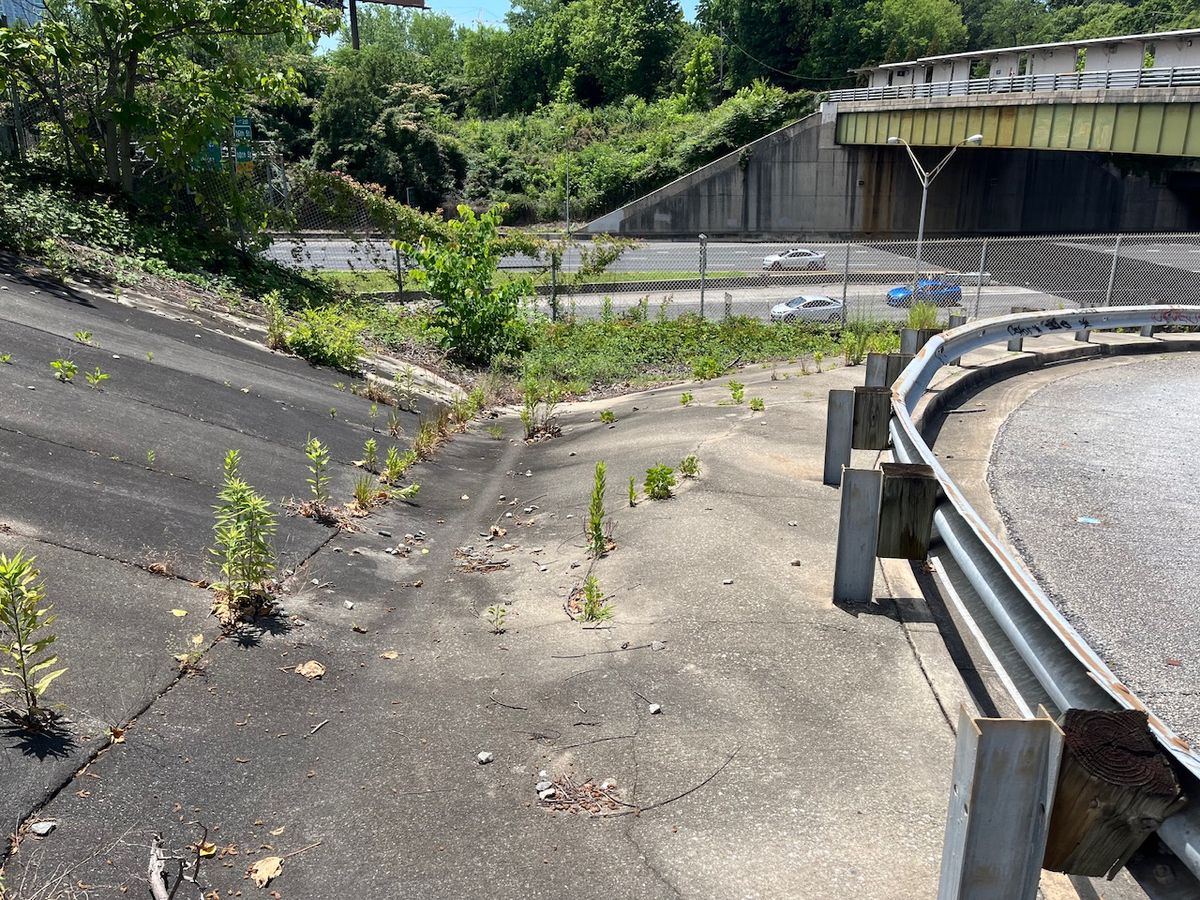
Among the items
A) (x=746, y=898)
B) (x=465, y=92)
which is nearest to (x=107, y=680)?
(x=746, y=898)

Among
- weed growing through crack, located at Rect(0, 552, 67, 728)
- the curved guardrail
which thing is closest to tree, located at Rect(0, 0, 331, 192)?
weed growing through crack, located at Rect(0, 552, 67, 728)

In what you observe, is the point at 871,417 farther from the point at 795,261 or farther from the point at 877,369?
the point at 795,261

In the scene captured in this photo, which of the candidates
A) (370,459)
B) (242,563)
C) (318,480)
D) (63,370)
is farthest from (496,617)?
(63,370)

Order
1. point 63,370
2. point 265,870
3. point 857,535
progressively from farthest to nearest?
point 63,370
point 857,535
point 265,870

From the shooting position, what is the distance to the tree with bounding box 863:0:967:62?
72.6 m

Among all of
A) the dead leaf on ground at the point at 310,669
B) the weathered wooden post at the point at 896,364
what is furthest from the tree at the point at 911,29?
the dead leaf on ground at the point at 310,669

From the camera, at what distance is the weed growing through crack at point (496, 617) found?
5.49 metres

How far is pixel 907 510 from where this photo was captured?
4.83 m

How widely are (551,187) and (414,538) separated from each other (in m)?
53.3

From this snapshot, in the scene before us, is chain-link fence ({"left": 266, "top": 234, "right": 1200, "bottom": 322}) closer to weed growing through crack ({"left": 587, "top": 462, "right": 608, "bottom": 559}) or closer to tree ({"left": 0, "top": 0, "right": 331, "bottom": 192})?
tree ({"left": 0, "top": 0, "right": 331, "bottom": 192})

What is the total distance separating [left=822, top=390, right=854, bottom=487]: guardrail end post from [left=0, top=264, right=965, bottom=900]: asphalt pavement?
0.93 ft

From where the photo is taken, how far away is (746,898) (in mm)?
3309

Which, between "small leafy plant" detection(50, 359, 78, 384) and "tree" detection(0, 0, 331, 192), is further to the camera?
"tree" detection(0, 0, 331, 192)

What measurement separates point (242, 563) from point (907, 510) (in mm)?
3508
